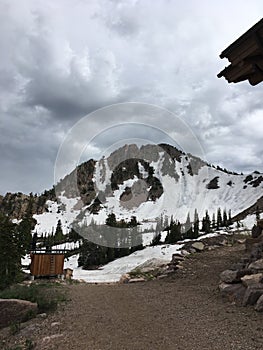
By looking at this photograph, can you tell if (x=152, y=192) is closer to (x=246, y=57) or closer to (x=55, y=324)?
(x=55, y=324)

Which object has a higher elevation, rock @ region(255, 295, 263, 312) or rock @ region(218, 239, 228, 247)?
rock @ region(218, 239, 228, 247)

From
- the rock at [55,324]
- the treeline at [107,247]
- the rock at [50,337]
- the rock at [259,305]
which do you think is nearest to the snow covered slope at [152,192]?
the treeline at [107,247]

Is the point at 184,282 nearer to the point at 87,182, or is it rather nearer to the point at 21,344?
the point at 21,344

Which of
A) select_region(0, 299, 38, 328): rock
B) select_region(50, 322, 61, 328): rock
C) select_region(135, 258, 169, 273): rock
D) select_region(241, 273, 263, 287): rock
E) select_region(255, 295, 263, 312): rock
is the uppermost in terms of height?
select_region(135, 258, 169, 273): rock

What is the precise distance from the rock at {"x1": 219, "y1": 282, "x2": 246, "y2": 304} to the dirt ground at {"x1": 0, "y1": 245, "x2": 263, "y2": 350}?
8.3 inches

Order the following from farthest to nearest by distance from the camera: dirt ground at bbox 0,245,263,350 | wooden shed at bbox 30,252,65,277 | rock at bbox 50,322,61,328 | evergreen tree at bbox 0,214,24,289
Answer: wooden shed at bbox 30,252,65,277 → evergreen tree at bbox 0,214,24,289 → rock at bbox 50,322,61,328 → dirt ground at bbox 0,245,263,350

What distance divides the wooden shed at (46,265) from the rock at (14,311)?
13777mm

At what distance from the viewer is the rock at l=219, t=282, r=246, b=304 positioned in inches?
271

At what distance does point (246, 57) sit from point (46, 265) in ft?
63.4

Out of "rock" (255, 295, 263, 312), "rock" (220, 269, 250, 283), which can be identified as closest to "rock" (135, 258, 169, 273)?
"rock" (220, 269, 250, 283)

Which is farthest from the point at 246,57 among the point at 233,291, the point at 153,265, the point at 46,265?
the point at 46,265

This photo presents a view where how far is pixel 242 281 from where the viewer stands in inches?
295

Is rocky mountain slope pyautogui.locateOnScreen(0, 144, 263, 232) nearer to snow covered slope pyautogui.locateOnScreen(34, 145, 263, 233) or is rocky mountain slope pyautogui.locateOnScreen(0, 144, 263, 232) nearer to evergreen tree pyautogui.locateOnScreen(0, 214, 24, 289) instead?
snow covered slope pyautogui.locateOnScreen(34, 145, 263, 233)

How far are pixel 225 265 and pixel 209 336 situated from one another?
8.15 meters
